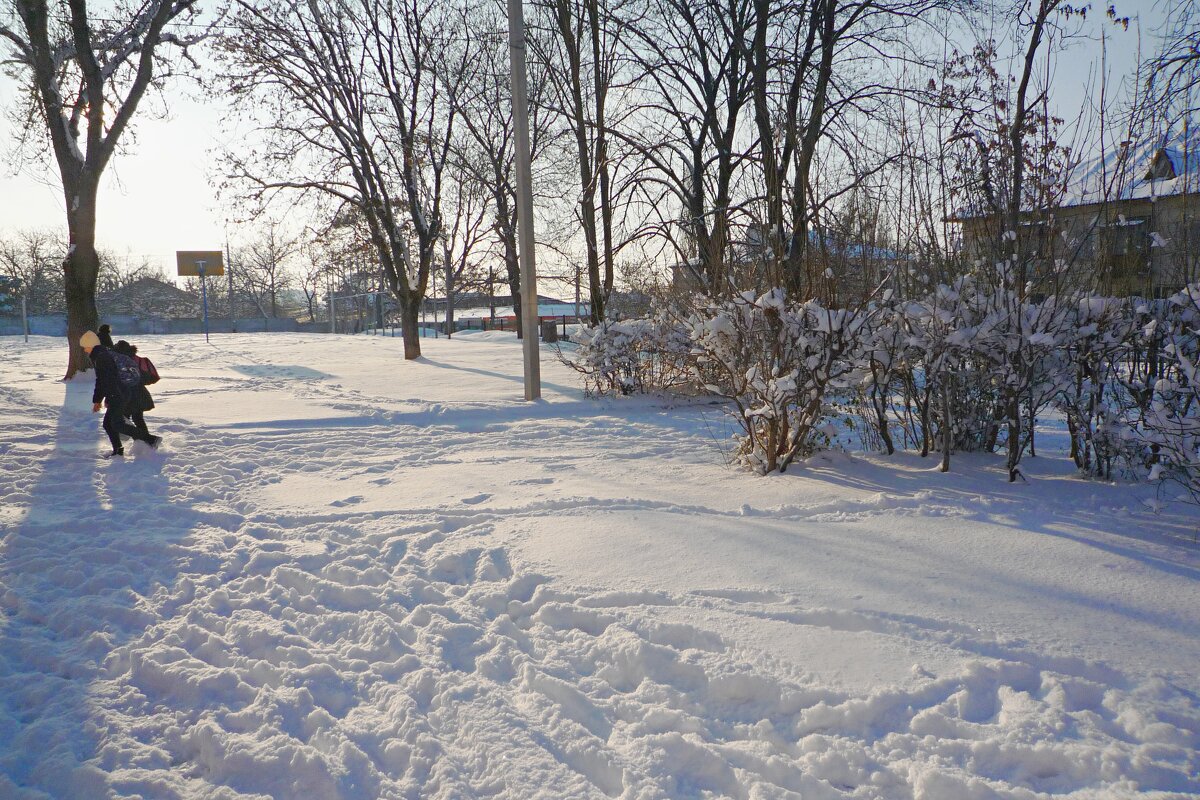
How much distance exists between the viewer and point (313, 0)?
17.2m

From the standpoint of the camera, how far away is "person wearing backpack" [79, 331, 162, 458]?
7.39 metres

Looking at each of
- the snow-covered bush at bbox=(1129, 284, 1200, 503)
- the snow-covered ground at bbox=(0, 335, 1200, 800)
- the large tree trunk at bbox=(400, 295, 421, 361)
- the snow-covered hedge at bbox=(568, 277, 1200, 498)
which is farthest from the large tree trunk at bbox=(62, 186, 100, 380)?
the snow-covered bush at bbox=(1129, 284, 1200, 503)

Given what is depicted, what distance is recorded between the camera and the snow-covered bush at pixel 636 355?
10359 millimetres

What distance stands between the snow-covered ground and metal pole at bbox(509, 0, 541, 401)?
5.06 meters

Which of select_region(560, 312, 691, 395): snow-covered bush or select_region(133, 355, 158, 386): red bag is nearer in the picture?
select_region(133, 355, 158, 386): red bag

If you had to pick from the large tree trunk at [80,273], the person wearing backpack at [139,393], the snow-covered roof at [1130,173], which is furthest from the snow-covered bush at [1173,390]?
the large tree trunk at [80,273]

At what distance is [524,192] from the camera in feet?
34.5

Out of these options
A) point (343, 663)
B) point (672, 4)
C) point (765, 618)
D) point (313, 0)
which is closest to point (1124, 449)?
point (765, 618)

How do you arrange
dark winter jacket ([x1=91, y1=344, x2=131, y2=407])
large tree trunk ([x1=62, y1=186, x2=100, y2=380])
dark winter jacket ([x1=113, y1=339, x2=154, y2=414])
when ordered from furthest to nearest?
large tree trunk ([x1=62, y1=186, x2=100, y2=380]) → dark winter jacket ([x1=113, y1=339, x2=154, y2=414]) → dark winter jacket ([x1=91, y1=344, x2=131, y2=407])

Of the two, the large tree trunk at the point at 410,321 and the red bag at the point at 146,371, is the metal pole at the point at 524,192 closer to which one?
the red bag at the point at 146,371

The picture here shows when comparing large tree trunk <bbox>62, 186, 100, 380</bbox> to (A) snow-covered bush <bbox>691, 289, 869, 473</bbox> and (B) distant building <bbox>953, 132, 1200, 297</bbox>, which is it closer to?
(A) snow-covered bush <bbox>691, 289, 869, 473</bbox>

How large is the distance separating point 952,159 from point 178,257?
48.5 metres

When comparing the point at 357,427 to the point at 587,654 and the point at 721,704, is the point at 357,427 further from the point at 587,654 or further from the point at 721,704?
the point at 721,704

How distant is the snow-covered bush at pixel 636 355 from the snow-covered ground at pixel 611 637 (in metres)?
4.38
